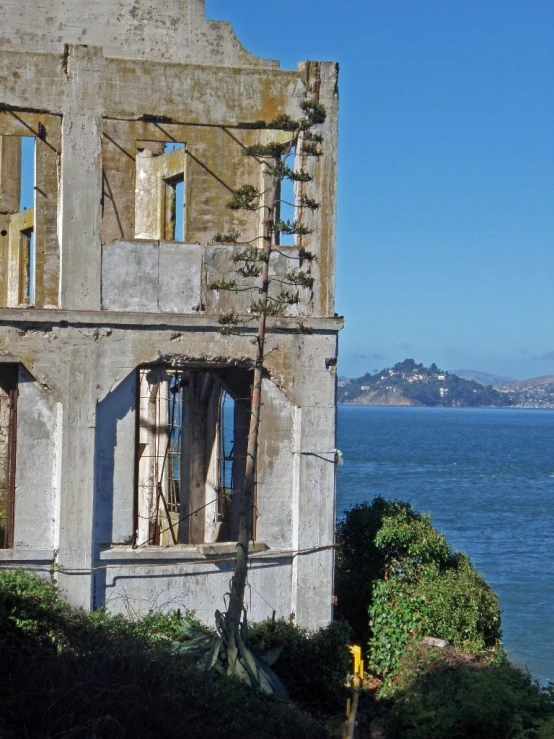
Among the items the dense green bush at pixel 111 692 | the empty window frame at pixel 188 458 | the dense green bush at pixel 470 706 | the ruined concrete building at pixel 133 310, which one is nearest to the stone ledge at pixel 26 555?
the ruined concrete building at pixel 133 310

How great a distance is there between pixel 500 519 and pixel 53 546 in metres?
43.5

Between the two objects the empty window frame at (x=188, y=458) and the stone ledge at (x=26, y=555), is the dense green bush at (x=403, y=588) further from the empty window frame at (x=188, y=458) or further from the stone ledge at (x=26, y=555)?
the stone ledge at (x=26, y=555)

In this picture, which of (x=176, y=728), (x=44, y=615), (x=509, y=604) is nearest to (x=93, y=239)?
(x=44, y=615)

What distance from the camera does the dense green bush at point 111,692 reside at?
10.1 metres

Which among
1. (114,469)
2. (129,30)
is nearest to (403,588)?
(114,469)

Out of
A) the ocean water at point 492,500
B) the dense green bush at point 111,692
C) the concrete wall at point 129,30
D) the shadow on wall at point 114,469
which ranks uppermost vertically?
the concrete wall at point 129,30

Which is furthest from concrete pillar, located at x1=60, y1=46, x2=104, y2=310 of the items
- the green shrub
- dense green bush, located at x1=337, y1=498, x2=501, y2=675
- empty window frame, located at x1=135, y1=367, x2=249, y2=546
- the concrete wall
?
dense green bush, located at x1=337, y1=498, x2=501, y2=675

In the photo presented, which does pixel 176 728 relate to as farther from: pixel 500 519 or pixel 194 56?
pixel 500 519

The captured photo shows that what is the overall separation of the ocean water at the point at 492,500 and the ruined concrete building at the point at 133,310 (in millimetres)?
11431

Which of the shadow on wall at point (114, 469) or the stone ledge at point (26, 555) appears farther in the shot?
the shadow on wall at point (114, 469)

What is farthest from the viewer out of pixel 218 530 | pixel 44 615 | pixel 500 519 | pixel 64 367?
pixel 500 519

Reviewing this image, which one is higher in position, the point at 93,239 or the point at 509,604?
the point at 93,239

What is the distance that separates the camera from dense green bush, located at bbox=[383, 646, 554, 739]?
12.8 meters

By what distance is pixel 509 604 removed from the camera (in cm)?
3500
